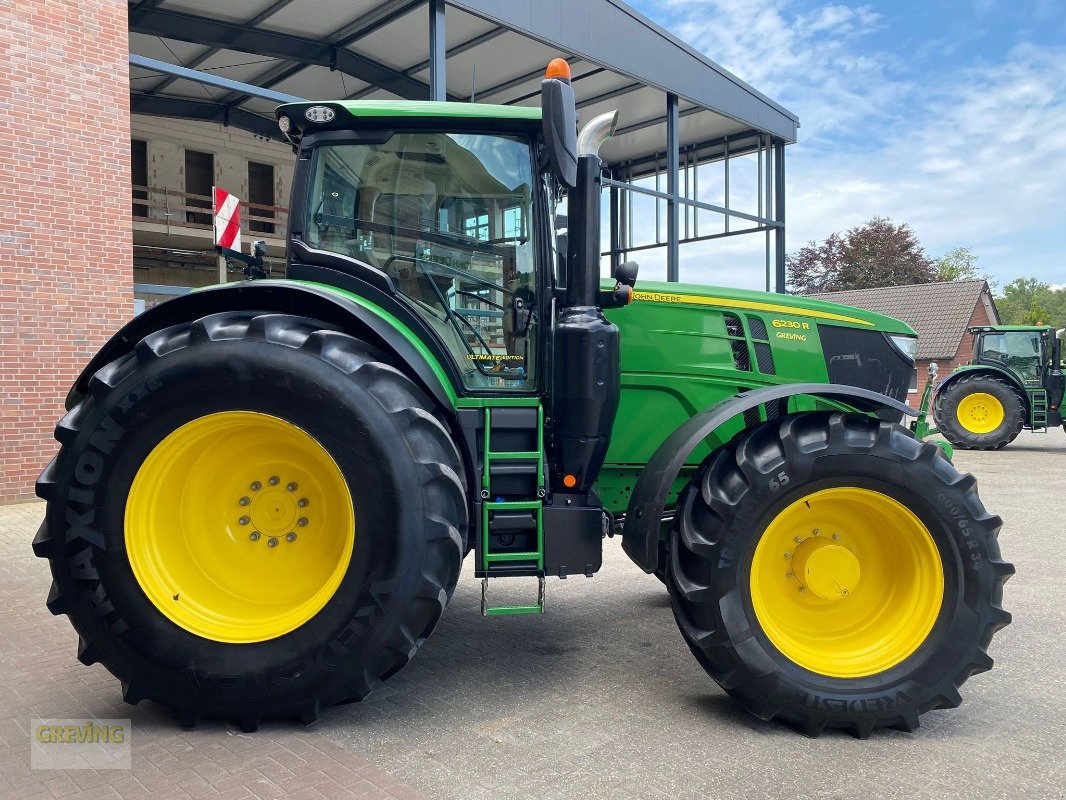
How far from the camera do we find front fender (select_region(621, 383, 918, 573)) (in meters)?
3.15

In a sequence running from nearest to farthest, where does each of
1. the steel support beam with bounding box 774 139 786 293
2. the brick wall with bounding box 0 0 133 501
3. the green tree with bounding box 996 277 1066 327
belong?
1. the brick wall with bounding box 0 0 133 501
2. the steel support beam with bounding box 774 139 786 293
3. the green tree with bounding box 996 277 1066 327

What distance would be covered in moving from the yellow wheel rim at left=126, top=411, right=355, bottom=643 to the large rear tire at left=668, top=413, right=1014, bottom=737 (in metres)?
1.41

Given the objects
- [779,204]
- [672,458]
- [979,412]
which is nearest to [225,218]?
[672,458]

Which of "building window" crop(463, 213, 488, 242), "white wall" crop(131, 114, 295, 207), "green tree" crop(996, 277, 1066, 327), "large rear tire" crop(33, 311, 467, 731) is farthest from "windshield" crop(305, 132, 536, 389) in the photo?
"green tree" crop(996, 277, 1066, 327)

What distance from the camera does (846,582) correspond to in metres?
3.17

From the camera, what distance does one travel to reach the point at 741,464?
304 cm

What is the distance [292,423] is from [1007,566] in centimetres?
279

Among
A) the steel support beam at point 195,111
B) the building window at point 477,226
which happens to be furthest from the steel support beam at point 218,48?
the building window at point 477,226

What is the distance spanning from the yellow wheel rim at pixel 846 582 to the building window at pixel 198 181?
1779 centimetres

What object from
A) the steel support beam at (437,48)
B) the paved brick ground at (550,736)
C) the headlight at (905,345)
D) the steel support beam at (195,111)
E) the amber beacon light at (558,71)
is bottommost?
the paved brick ground at (550,736)

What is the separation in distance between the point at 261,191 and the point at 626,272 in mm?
18559

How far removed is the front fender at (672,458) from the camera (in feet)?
10.3

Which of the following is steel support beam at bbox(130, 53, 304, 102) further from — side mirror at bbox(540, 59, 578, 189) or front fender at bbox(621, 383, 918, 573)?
front fender at bbox(621, 383, 918, 573)

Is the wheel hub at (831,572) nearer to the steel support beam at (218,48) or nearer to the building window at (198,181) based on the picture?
the steel support beam at (218,48)
